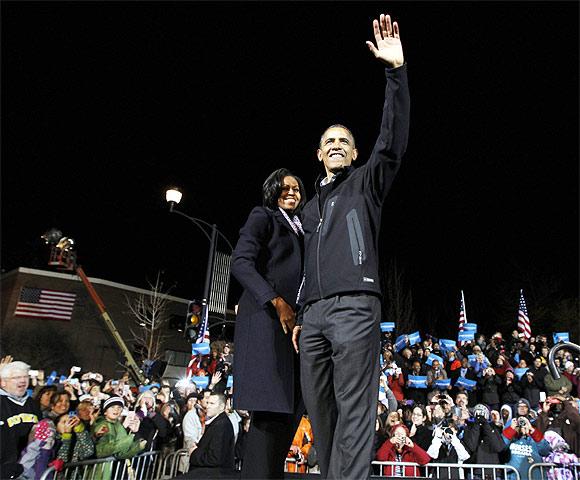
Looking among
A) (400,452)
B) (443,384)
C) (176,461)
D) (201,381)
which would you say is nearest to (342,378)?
(400,452)

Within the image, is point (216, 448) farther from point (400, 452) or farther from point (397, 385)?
point (397, 385)

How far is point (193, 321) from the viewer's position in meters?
12.2

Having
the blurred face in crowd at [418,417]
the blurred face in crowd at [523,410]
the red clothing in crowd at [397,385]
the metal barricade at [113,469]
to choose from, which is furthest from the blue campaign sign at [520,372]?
the metal barricade at [113,469]

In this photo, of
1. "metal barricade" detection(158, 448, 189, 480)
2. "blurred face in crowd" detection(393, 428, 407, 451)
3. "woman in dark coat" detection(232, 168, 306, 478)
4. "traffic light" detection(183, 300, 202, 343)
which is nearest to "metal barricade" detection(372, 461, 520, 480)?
"blurred face in crowd" detection(393, 428, 407, 451)

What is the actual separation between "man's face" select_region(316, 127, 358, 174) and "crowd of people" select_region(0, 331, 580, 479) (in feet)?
7.09

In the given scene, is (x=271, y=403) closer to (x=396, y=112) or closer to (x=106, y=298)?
(x=396, y=112)

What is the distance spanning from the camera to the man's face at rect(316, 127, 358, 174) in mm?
2895

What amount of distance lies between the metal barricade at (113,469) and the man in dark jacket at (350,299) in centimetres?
355

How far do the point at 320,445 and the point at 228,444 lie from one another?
464 centimetres

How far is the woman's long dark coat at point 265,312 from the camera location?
9.11ft

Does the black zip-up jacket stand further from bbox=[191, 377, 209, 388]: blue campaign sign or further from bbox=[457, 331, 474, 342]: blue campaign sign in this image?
bbox=[457, 331, 474, 342]: blue campaign sign

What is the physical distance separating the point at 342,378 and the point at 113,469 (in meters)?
5.40

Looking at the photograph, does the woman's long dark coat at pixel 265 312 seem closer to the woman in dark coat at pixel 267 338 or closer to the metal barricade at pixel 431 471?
the woman in dark coat at pixel 267 338

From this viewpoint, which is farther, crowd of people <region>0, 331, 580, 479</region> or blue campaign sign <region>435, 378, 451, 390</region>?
blue campaign sign <region>435, 378, 451, 390</region>
